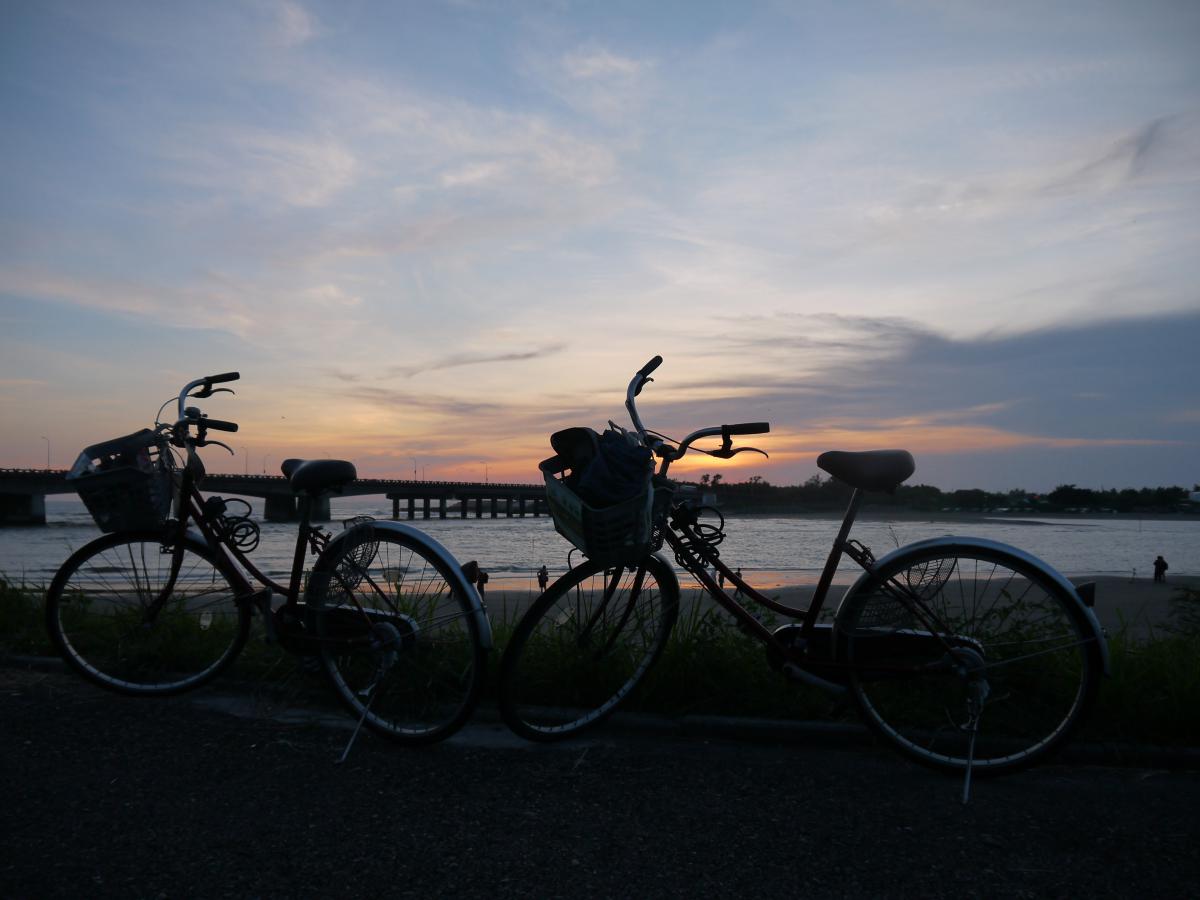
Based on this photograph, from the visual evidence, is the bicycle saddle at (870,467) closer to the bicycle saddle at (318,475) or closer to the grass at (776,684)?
the grass at (776,684)

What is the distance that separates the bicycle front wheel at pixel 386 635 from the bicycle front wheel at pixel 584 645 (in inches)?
11.4

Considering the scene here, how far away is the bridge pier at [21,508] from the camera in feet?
223

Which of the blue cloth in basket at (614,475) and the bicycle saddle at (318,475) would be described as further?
the bicycle saddle at (318,475)

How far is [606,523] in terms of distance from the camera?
10.2 feet

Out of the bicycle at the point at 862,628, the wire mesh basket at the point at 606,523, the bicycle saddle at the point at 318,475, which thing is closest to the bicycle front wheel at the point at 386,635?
the bicycle saddle at the point at 318,475

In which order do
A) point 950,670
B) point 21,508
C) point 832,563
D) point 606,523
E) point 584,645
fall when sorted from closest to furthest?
point 606,523 < point 950,670 < point 832,563 < point 584,645 < point 21,508

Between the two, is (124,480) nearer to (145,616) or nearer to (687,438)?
(145,616)

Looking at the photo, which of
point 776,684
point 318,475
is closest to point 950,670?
point 776,684

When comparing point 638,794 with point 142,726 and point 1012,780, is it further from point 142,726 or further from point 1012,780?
point 142,726

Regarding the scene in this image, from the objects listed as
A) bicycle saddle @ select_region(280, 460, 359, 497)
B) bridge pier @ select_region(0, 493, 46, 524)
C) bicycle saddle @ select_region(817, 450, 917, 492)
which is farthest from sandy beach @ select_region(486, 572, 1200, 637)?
bridge pier @ select_region(0, 493, 46, 524)

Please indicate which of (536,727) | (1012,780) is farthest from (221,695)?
(1012,780)

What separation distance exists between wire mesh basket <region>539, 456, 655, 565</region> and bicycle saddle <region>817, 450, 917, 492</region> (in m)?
A: 0.79

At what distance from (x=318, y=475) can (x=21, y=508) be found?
81.0 m

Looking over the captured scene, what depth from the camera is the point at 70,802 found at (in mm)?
2842
